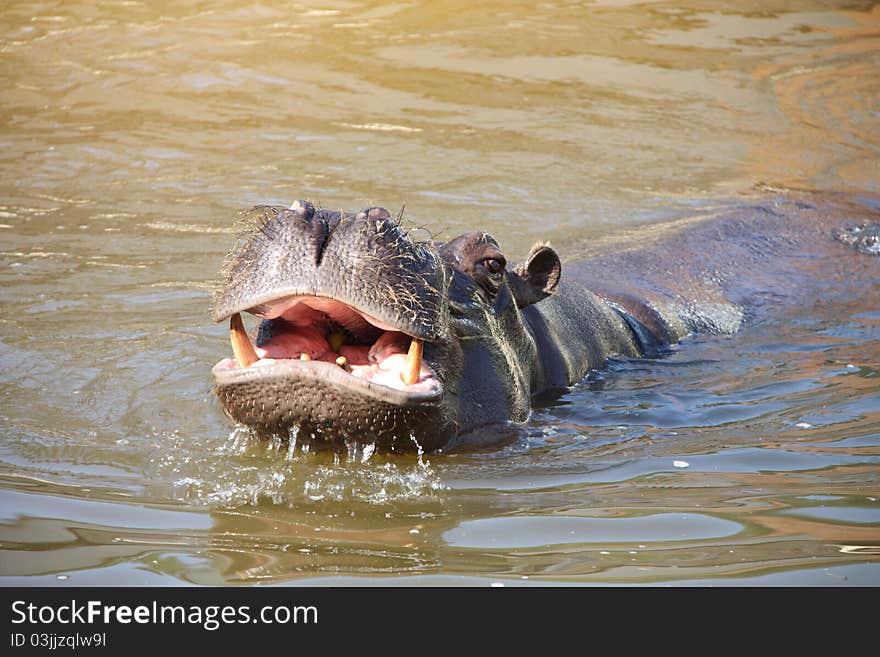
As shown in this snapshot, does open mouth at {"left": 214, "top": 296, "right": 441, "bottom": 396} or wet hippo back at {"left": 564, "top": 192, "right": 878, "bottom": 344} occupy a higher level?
open mouth at {"left": 214, "top": 296, "right": 441, "bottom": 396}

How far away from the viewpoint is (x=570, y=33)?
49.7 ft

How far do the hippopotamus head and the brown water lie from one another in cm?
25

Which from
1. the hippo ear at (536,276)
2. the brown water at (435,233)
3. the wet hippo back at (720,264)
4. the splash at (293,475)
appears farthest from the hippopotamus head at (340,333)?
the wet hippo back at (720,264)

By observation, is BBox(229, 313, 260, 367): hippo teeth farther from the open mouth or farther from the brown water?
the brown water

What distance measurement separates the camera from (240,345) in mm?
4520

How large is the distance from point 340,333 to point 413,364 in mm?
372

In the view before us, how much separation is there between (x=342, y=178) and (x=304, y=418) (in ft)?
20.6

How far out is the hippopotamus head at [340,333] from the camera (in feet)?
14.0

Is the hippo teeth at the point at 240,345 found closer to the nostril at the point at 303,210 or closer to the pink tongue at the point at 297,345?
the pink tongue at the point at 297,345

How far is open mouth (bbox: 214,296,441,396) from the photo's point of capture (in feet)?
14.4

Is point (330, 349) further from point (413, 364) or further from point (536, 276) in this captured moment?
point (536, 276)

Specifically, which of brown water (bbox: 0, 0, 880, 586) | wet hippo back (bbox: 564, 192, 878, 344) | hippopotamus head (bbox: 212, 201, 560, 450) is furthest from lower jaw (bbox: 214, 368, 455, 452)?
wet hippo back (bbox: 564, 192, 878, 344)

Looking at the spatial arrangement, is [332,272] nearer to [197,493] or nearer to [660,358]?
[197,493]
